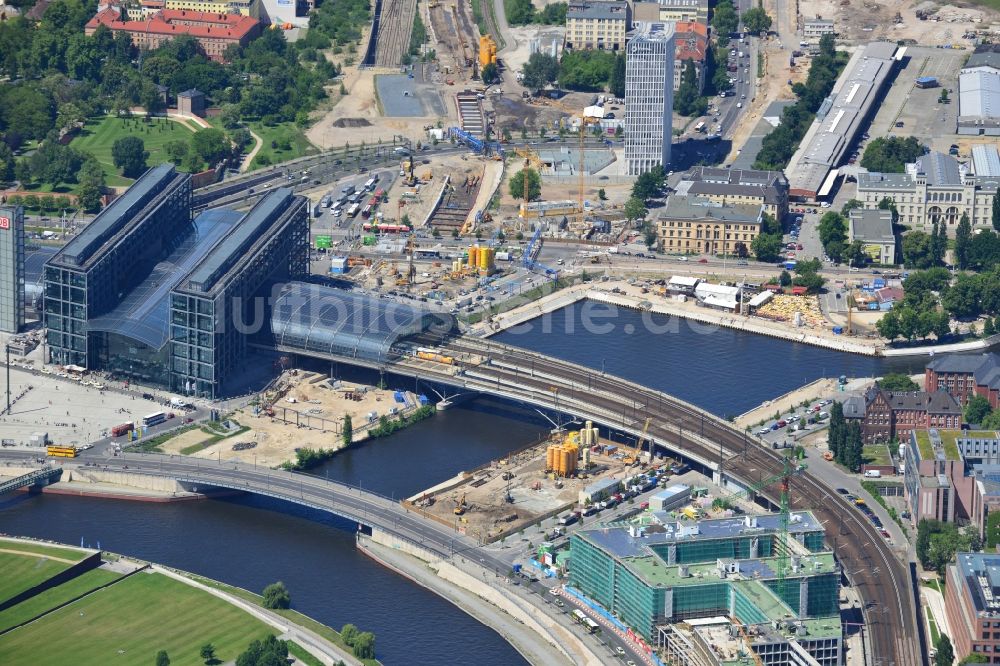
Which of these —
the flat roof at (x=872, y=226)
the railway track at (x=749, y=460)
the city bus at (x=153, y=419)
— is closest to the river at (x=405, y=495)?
the railway track at (x=749, y=460)

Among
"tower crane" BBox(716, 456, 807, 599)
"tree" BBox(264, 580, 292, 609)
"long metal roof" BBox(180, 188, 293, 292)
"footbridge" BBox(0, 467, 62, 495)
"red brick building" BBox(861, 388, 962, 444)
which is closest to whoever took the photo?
"tower crane" BBox(716, 456, 807, 599)

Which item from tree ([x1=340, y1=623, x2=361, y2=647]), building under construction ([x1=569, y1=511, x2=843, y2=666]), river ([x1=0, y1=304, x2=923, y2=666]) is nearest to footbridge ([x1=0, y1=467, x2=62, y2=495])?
river ([x1=0, y1=304, x2=923, y2=666])

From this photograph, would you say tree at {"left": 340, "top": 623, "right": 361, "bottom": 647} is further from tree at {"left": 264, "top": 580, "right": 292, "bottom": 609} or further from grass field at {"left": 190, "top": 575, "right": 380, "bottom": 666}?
tree at {"left": 264, "top": 580, "right": 292, "bottom": 609}

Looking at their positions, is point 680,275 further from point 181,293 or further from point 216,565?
point 216,565

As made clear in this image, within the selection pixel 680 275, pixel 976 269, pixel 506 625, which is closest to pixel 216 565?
pixel 506 625

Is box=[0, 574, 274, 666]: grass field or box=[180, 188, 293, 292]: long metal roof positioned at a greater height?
box=[180, 188, 293, 292]: long metal roof

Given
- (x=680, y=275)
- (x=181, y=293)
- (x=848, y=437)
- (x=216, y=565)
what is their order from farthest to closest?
(x=680, y=275)
(x=181, y=293)
(x=848, y=437)
(x=216, y=565)

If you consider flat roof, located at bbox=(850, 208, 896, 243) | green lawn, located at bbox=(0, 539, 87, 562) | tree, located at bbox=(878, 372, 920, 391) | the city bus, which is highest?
flat roof, located at bbox=(850, 208, 896, 243)
